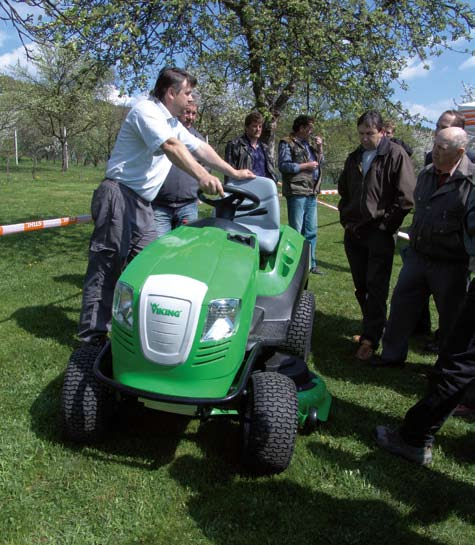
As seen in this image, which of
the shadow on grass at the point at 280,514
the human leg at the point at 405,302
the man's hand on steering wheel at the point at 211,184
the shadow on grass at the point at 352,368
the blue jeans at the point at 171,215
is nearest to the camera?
the shadow on grass at the point at 280,514

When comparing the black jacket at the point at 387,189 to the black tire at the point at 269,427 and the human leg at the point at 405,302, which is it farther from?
the black tire at the point at 269,427

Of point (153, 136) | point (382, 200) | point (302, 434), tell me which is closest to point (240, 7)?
point (382, 200)

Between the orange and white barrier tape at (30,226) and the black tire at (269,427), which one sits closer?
the black tire at (269,427)

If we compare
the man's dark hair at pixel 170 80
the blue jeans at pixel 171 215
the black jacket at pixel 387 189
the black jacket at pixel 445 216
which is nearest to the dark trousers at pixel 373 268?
the black jacket at pixel 387 189

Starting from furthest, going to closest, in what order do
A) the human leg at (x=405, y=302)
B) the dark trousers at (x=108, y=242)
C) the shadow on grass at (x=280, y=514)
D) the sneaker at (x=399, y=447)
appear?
the human leg at (x=405, y=302), the dark trousers at (x=108, y=242), the sneaker at (x=399, y=447), the shadow on grass at (x=280, y=514)

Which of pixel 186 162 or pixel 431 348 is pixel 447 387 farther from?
pixel 431 348

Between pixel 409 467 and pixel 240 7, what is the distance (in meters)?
6.71

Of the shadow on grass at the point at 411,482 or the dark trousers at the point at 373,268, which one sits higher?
the dark trousers at the point at 373,268

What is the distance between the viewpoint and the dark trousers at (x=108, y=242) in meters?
3.64

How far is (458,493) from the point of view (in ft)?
8.79

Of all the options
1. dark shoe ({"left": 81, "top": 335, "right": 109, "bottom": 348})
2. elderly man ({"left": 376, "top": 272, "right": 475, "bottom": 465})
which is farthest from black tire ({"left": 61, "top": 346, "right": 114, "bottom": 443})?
elderly man ({"left": 376, "top": 272, "right": 475, "bottom": 465})

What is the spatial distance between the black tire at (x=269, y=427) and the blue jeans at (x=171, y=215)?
2348 mm

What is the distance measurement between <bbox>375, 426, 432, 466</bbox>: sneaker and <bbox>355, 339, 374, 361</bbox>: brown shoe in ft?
4.08

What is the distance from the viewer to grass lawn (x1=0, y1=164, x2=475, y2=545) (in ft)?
7.55
